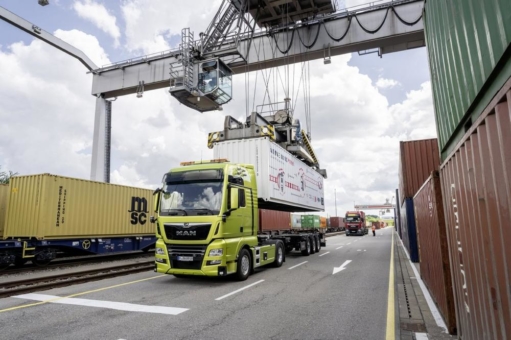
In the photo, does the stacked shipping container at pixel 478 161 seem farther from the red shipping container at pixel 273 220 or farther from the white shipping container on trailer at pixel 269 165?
the red shipping container at pixel 273 220

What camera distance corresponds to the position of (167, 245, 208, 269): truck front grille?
8727 mm

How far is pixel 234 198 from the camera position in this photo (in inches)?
355

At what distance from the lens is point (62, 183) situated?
14.2 meters

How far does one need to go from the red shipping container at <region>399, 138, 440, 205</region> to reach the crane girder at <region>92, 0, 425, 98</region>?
7586mm

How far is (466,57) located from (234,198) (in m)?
6.51

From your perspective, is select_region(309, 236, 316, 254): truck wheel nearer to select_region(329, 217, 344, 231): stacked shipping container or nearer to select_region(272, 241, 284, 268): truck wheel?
select_region(272, 241, 284, 268): truck wheel

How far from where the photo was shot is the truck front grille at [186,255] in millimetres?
8727

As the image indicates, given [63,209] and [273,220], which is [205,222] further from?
[63,209]

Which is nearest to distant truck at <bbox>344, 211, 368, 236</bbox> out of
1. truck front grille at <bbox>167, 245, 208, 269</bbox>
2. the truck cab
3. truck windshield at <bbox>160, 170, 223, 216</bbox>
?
the truck cab

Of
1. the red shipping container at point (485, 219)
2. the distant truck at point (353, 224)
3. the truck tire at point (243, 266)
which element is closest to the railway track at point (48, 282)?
the truck tire at point (243, 266)

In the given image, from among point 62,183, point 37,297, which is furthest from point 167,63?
point 37,297

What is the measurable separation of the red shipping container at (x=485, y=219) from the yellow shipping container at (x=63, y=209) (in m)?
14.4

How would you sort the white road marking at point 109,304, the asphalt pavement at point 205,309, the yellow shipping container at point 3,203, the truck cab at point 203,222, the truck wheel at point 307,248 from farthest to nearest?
the truck wheel at point 307,248, the yellow shipping container at point 3,203, the truck cab at point 203,222, the white road marking at point 109,304, the asphalt pavement at point 205,309

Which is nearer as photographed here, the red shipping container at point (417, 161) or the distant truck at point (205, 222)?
the distant truck at point (205, 222)
